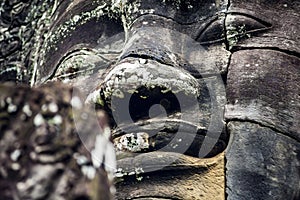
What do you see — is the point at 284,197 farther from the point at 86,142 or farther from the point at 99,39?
the point at 86,142

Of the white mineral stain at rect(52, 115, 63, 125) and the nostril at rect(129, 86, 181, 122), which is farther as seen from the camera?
the nostril at rect(129, 86, 181, 122)

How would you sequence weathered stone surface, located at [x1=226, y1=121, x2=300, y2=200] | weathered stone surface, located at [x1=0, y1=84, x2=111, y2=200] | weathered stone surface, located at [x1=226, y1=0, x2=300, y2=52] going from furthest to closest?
weathered stone surface, located at [x1=226, y1=0, x2=300, y2=52] → weathered stone surface, located at [x1=226, y1=121, x2=300, y2=200] → weathered stone surface, located at [x1=0, y1=84, x2=111, y2=200]

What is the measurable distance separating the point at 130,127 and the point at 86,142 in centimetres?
103

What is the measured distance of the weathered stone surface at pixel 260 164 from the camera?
2.28 m

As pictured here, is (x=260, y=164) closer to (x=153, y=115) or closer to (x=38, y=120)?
(x=153, y=115)

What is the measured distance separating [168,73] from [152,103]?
8 cm

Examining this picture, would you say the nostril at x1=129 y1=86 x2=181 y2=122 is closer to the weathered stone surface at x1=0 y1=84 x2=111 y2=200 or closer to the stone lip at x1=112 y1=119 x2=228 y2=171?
the stone lip at x1=112 y1=119 x2=228 y2=171

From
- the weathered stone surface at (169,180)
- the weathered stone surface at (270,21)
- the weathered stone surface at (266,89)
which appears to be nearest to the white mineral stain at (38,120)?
the weathered stone surface at (169,180)

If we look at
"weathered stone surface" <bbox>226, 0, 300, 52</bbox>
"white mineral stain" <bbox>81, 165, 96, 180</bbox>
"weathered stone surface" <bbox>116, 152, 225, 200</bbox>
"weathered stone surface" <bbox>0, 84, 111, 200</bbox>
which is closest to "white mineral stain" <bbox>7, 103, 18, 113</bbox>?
"weathered stone surface" <bbox>0, 84, 111, 200</bbox>

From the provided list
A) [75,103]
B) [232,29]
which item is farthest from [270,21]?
[75,103]

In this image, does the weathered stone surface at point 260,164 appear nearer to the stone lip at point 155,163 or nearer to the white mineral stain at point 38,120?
the stone lip at point 155,163

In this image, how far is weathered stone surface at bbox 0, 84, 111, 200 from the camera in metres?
1.26

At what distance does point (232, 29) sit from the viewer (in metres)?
2.58

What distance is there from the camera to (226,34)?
2.59m
